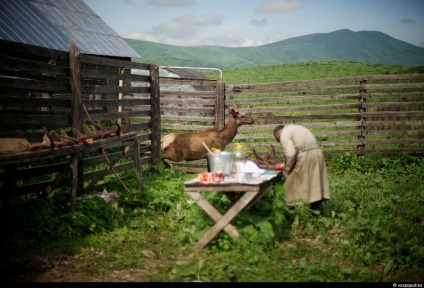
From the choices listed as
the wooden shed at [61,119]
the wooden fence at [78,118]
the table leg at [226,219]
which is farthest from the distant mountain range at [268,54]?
the table leg at [226,219]

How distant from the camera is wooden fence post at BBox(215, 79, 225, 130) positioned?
12.7 meters

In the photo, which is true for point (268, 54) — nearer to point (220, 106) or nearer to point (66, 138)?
point (220, 106)

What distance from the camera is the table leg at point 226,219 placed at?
5449mm

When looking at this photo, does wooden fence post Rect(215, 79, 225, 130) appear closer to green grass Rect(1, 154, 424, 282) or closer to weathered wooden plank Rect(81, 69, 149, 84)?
weathered wooden plank Rect(81, 69, 149, 84)

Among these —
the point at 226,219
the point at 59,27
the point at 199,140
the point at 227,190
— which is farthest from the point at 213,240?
the point at 59,27

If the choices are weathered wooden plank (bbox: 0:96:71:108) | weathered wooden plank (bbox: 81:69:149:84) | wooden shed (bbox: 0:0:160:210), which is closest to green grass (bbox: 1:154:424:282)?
wooden shed (bbox: 0:0:160:210)

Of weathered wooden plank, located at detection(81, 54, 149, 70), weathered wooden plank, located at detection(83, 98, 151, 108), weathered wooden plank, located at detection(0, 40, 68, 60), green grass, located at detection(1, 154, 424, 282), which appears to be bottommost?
green grass, located at detection(1, 154, 424, 282)

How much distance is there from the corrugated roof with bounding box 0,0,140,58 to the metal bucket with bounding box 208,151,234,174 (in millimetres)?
13096

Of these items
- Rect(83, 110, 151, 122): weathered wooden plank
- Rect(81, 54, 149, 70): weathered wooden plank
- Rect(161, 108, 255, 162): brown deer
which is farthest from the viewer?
Rect(161, 108, 255, 162): brown deer

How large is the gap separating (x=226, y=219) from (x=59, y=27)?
55.4 ft

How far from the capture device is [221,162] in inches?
232

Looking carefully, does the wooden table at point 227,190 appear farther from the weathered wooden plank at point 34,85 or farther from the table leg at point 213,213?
the weathered wooden plank at point 34,85

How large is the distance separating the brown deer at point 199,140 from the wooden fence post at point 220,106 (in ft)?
5.68

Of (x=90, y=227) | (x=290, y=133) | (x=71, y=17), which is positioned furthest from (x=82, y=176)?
(x=71, y=17)
